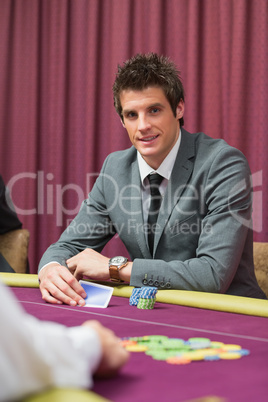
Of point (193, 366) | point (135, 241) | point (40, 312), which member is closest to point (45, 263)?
point (135, 241)

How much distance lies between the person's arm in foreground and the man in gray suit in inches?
38.7

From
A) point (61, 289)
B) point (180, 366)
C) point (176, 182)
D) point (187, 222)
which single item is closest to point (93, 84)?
point (176, 182)

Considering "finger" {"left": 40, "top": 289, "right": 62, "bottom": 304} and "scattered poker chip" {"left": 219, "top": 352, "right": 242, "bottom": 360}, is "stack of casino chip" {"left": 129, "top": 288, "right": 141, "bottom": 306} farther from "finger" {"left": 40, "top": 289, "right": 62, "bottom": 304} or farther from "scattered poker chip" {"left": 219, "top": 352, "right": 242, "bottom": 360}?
"scattered poker chip" {"left": 219, "top": 352, "right": 242, "bottom": 360}

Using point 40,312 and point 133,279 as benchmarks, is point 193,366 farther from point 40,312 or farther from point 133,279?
point 133,279

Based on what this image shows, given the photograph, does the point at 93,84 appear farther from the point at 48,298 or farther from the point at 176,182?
the point at 48,298

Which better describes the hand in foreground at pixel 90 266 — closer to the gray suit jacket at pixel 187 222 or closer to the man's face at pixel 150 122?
the gray suit jacket at pixel 187 222

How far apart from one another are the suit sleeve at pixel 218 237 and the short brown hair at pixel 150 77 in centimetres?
38

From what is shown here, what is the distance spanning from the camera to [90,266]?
186 cm

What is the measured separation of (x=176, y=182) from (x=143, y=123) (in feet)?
0.96

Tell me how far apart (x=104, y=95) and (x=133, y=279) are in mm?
2273

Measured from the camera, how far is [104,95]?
380 centimetres

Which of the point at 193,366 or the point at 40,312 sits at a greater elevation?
the point at 193,366

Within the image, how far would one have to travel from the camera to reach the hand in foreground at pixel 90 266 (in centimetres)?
184
